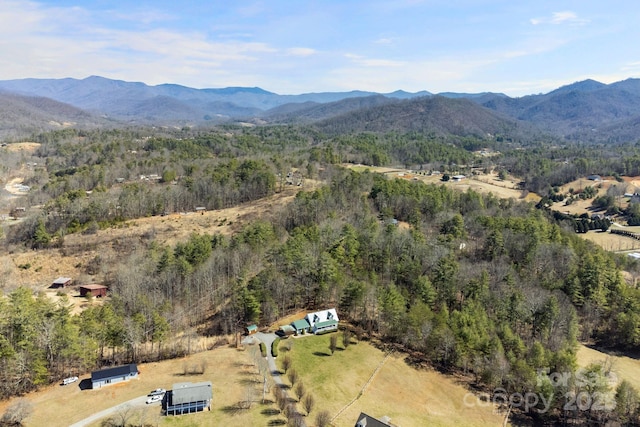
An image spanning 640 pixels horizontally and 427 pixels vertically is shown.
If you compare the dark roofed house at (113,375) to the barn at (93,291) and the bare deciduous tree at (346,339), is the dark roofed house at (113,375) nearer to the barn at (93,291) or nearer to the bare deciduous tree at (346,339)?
the bare deciduous tree at (346,339)

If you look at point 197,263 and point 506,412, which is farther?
point 197,263

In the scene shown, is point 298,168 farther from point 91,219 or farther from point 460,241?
point 460,241

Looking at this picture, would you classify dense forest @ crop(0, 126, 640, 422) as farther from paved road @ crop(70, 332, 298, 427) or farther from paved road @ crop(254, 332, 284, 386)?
paved road @ crop(70, 332, 298, 427)

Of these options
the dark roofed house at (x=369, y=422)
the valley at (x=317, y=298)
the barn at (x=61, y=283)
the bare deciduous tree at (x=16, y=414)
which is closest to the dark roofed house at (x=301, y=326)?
the valley at (x=317, y=298)

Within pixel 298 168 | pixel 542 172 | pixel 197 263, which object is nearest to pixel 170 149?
pixel 298 168

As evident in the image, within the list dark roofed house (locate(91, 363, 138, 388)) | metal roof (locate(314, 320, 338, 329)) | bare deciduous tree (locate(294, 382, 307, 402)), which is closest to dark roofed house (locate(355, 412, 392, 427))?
bare deciduous tree (locate(294, 382, 307, 402))
